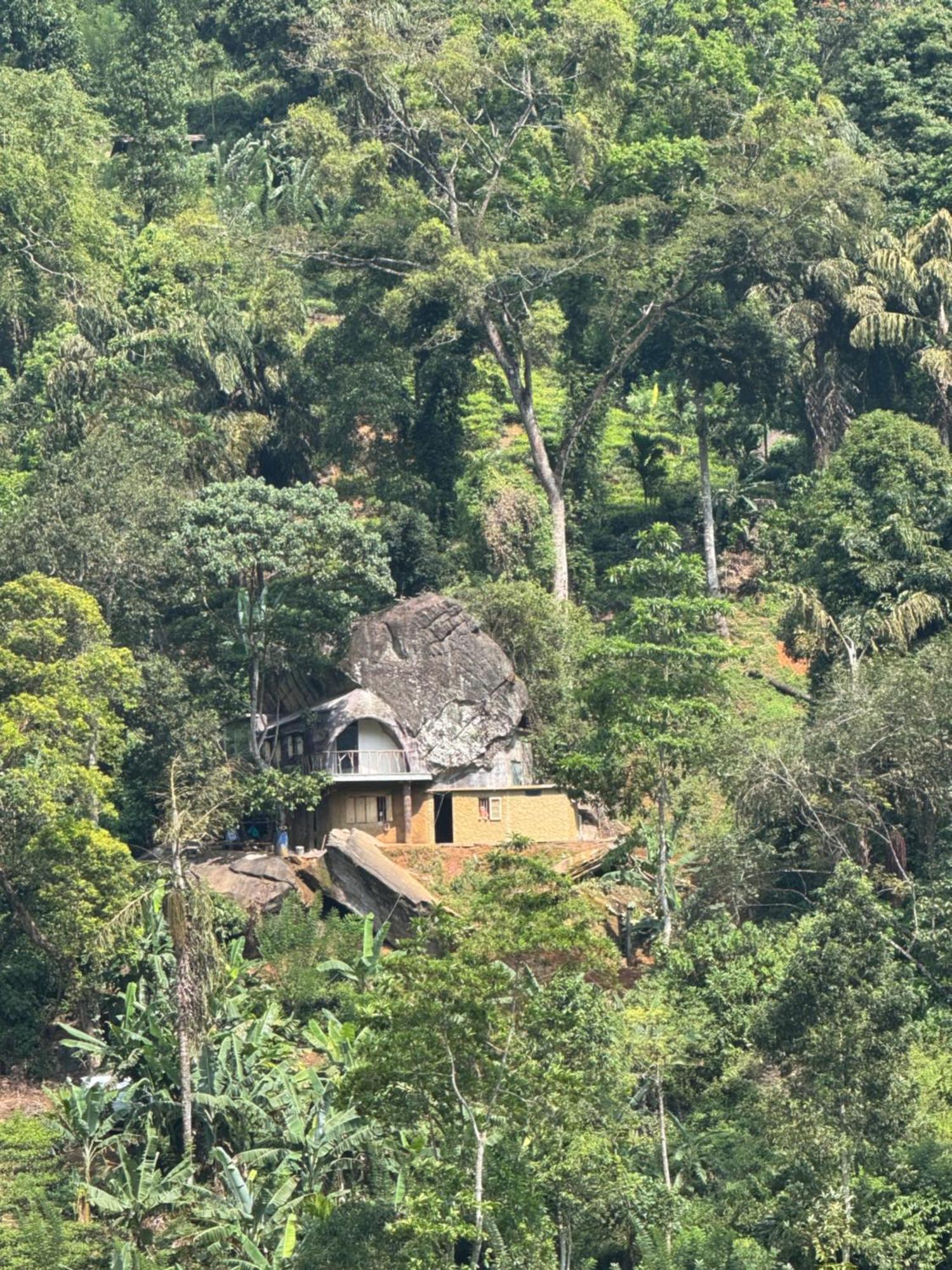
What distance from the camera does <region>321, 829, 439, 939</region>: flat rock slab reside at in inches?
1967

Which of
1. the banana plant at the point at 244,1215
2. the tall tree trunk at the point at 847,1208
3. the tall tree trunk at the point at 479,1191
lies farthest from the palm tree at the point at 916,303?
the tall tree trunk at the point at 479,1191

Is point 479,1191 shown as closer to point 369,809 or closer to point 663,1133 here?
point 663,1133

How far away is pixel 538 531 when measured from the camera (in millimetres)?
66875

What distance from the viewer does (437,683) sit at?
182 feet

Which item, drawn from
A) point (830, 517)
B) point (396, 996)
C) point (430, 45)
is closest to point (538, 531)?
point (830, 517)

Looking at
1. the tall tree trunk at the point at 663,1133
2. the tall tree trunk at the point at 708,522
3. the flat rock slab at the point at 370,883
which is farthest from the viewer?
the tall tree trunk at the point at 708,522

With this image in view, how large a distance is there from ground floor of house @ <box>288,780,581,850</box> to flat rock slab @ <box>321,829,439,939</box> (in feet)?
9.03

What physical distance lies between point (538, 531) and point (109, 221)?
59.3 ft

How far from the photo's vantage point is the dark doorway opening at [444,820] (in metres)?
55.9

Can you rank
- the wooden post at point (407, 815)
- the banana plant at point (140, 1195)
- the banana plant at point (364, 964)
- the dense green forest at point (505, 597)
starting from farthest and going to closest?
the wooden post at point (407, 815) < the banana plant at point (364, 964) < the banana plant at point (140, 1195) < the dense green forest at point (505, 597)

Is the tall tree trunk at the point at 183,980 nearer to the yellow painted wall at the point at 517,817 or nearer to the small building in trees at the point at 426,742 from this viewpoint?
the small building in trees at the point at 426,742

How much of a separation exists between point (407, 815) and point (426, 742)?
1.65 metres

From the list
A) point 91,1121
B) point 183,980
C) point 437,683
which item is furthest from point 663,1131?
point 437,683

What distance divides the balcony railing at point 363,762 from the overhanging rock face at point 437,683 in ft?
1.73
